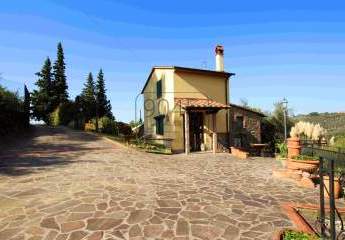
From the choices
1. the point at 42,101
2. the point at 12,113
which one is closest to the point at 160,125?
the point at 12,113

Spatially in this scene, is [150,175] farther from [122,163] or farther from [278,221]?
[278,221]

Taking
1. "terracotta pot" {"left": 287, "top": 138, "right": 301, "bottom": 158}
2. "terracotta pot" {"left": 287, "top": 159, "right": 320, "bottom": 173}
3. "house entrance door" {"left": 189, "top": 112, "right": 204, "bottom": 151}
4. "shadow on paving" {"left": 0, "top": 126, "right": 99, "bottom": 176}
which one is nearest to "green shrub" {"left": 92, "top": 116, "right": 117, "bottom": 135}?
"shadow on paving" {"left": 0, "top": 126, "right": 99, "bottom": 176}

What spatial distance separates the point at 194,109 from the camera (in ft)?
56.2

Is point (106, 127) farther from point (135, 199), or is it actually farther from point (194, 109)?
point (135, 199)

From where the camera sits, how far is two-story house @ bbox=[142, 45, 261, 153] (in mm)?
18094

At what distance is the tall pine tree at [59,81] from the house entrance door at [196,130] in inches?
978

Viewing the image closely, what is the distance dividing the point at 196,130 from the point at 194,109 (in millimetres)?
2265

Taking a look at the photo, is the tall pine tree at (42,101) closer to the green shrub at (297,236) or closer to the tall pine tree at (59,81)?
the tall pine tree at (59,81)

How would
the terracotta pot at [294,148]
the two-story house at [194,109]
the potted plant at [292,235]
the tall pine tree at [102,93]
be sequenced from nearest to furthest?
the potted plant at [292,235] < the terracotta pot at [294,148] < the two-story house at [194,109] < the tall pine tree at [102,93]

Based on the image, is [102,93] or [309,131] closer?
[309,131]

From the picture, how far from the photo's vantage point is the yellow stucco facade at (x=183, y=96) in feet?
60.0

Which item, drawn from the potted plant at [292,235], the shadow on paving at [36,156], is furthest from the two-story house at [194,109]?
the potted plant at [292,235]

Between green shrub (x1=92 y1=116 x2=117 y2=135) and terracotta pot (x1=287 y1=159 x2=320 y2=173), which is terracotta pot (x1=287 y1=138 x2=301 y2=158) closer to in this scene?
terracotta pot (x1=287 y1=159 x2=320 y2=173)

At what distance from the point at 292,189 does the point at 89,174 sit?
265 inches
